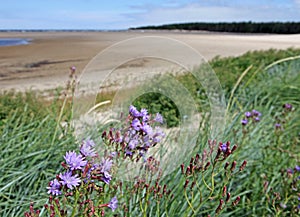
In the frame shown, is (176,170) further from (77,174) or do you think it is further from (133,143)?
(77,174)

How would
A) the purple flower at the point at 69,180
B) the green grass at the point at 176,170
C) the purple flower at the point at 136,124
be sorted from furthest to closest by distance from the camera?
the green grass at the point at 176,170 → the purple flower at the point at 136,124 → the purple flower at the point at 69,180

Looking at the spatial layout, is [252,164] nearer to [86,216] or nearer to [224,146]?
[224,146]

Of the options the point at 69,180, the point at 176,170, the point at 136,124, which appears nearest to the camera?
the point at 69,180

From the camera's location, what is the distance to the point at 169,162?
8.14 feet

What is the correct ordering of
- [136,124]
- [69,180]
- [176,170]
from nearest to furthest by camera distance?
1. [69,180]
2. [136,124]
3. [176,170]

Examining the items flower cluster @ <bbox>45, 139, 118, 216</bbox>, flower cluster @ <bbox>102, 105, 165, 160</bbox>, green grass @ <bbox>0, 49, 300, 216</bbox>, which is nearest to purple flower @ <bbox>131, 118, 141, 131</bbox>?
flower cluster @ <bbox>102, 105, 165, 160</bbox>

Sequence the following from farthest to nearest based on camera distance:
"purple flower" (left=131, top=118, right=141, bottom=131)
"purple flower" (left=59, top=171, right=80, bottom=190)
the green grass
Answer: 1. the green grass
2. "purple flower" (left=131, top=118, right=141, bottom=131)
3. "purple flower" (left=59, top=171, right=80, bottom=190)

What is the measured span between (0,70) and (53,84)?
2.91 metres

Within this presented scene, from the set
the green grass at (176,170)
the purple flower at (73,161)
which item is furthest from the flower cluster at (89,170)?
the green grass at (176,170)

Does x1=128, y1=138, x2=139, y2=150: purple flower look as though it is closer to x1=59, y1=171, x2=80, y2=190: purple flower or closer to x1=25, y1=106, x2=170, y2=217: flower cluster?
x1=25, y1=106, x2=170, y2=217: flower cluster

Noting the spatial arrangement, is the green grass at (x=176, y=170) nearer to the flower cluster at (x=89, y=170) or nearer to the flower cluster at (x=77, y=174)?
the flower cluster at (x=89, y=170)

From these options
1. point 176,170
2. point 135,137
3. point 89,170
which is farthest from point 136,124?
point 176,170

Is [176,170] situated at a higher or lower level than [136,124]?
lower

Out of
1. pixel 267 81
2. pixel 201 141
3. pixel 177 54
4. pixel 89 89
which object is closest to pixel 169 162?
pixel 201 141
